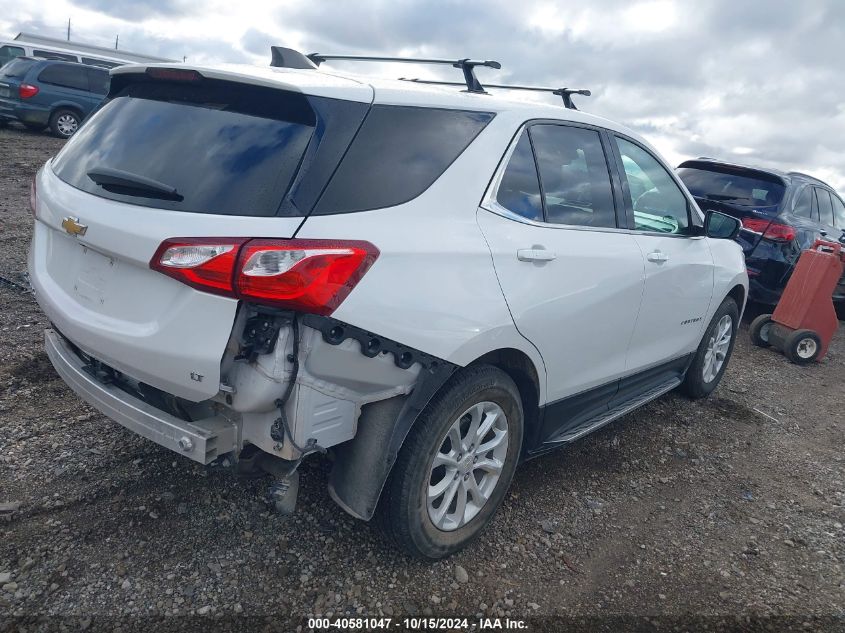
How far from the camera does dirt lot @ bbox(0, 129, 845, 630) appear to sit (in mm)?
2537

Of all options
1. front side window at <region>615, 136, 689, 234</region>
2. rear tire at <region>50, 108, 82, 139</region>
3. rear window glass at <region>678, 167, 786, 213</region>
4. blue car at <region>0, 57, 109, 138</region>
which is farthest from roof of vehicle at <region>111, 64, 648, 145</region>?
rear tire at <region>50, 108, 82, 139</region>

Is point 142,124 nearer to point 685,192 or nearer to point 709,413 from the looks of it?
point 685,192

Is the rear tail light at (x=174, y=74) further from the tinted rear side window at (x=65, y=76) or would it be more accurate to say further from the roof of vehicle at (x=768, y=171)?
the tinted rear side window at (x=65, y=76)

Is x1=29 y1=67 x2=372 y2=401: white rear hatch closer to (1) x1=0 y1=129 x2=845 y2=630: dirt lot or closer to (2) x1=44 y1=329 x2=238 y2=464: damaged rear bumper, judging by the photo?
(2) x1=44 y1=329 x2=238 y2=464: damaged rear bumper

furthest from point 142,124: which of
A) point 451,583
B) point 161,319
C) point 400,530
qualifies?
point 451,583

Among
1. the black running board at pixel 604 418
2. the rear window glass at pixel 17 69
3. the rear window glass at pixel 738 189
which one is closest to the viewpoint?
the black running board at pixel 604 418

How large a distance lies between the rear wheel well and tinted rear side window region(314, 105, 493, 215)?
724mm

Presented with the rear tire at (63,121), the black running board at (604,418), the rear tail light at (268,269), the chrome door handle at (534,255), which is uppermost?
the chrome door handle at (534,255)

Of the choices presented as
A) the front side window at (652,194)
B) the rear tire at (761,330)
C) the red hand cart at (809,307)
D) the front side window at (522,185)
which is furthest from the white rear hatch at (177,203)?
the rear tire at (761,330)

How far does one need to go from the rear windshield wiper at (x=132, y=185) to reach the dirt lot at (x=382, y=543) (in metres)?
1.39

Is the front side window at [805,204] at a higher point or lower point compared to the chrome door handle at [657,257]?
higher

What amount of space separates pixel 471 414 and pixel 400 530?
532mm

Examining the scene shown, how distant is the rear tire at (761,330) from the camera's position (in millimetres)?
6863

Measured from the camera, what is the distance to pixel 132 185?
2.31 m
